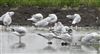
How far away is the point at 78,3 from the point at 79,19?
243 cm

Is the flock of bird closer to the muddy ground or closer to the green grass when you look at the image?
the muddy ground

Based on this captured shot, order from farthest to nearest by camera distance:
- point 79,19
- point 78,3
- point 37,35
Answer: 1. point 78,3
2. point 79,19
3. point 37,35

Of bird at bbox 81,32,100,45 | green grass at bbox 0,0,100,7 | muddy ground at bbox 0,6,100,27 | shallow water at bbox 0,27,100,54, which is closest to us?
shallow water at bbox 0,27,100,54

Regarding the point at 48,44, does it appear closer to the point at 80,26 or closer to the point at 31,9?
the point at 80,26

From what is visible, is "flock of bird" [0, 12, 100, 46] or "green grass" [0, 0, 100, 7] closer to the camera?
"flock of bird" [0, 12, 100, 46]

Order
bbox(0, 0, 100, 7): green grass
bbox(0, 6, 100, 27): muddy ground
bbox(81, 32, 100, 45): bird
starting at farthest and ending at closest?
bbox(0, 0, 100, 7): green grass
bbox(0, 6, 100, 27): muddy ground
bbox(81, 32, 100, 45): bird

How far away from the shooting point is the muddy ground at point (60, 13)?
1237 cm

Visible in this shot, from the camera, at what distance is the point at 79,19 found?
1184cm

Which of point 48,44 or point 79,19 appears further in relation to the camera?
point 79,19

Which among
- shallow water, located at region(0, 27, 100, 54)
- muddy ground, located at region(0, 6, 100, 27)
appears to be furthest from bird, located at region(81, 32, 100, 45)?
muddy ground, located at region(0, 6, 100, 27)

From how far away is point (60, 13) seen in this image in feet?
43.1

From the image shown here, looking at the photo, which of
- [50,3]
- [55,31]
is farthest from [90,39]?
A: [50,3]

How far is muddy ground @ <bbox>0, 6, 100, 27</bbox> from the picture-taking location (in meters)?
12.4

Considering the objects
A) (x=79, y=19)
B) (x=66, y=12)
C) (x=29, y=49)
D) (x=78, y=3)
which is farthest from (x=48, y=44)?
(x=78, y=3)
